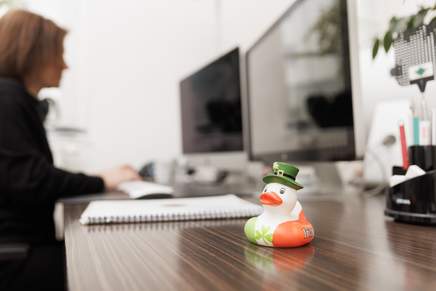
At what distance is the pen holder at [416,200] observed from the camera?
625 mm

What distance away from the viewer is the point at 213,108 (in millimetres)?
Result: 1856

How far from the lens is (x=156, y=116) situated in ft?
8.26

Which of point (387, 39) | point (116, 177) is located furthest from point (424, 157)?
point (116, 177)

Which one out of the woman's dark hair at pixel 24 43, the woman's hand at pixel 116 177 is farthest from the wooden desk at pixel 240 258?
the woman's dark hair at pixel 24 43

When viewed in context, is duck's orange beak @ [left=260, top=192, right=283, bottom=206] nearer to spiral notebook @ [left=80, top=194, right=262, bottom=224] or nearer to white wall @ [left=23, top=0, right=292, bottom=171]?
spiral notebook @ [left=80, top=194, right=262, bottom=224]

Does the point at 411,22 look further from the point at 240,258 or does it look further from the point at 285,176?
the point at 240,258

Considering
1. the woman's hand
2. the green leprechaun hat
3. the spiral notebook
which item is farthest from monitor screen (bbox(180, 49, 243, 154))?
the green leprechaun hat

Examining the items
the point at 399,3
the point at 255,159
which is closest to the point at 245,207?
the point at 399,3

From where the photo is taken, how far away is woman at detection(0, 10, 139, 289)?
1.20 m

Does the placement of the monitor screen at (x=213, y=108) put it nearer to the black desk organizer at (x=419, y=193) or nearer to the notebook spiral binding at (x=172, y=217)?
the notebook spiral binding at (x=172, y=217)

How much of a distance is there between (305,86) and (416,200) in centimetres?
61

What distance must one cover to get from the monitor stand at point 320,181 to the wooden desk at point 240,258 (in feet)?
1.61

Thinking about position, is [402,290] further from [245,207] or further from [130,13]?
[130,13]

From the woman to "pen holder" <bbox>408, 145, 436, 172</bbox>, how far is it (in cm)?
96
